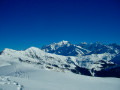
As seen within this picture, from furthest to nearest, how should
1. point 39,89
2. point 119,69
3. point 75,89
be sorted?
point 119,69, point 75,89, point 39,89

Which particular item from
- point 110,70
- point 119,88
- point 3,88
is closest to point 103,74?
point 110,70

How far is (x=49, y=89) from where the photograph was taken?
13578 millimetres

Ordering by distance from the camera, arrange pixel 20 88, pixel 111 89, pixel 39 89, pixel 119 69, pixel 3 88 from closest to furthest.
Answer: pixel 3 88
pixel 20 88
pixel 39 89
pixel 111 89
pixel 119 69

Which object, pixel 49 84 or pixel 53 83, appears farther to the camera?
pixel 53 83

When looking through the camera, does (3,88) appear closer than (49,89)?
Yes

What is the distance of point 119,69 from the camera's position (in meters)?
176

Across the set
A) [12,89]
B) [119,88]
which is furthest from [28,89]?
[119,88]

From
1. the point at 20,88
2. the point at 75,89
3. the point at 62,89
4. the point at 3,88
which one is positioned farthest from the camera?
the point at 75,89

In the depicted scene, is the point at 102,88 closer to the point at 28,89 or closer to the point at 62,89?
the point at 62,89

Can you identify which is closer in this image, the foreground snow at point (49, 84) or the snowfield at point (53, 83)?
the foreground snow at point (49, 84)

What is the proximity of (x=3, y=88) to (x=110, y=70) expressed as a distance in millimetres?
189909

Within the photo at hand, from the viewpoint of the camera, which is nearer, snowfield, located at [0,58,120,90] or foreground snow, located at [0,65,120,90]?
foreground snow, located at [0,65,120,90]

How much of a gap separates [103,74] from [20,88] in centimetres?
18373

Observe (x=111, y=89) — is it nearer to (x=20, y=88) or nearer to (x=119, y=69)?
(x=20, y=88)
